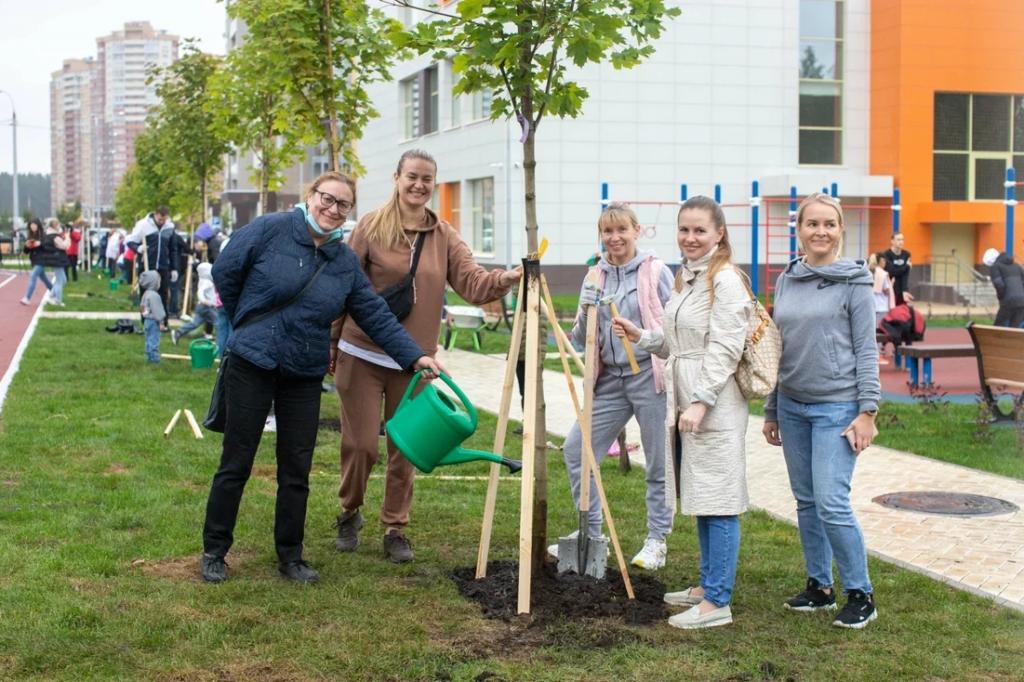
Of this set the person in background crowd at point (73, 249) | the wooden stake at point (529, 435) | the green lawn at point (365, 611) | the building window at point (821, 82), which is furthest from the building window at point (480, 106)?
the wooden stake at point (529, 435)

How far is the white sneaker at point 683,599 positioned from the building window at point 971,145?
31.9 m

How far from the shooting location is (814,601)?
557 cm

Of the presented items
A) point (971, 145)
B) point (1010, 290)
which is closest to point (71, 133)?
point (971, 145)

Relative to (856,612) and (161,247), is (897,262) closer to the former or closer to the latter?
(161,247)

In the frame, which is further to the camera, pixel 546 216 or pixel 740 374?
pixel 546 216

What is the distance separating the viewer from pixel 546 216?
33.7 meters

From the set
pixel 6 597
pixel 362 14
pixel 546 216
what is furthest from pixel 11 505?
pixel 546 216

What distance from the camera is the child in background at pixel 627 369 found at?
20.6 ft

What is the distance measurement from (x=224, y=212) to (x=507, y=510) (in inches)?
3177

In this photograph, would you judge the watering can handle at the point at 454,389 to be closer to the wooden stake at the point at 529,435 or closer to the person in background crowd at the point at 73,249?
the wooden stake at the point at 529,435

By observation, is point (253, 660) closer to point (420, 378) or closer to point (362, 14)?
point (420, 378)

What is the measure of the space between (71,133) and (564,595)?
16178 centimetres

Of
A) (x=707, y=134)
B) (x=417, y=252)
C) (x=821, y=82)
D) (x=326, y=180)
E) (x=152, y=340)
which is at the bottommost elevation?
(x=152, y=340)

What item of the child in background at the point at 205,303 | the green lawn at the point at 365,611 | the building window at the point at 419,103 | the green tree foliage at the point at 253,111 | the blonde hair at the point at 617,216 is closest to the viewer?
the green lawn at the point at 365,611
